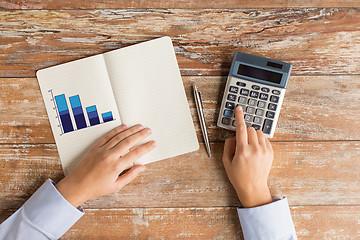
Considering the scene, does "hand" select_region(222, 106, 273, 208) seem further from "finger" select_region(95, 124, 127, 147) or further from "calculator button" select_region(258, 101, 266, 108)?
"finger" select_region(95, 124, 127, 147)

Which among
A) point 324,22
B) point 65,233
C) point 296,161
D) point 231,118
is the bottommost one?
point 65,233

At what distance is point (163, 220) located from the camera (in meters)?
0.76

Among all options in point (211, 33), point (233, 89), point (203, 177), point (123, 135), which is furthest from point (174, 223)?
point (211, 33)

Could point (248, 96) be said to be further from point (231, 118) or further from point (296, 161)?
point (296, 161)

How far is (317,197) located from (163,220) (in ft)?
1.20

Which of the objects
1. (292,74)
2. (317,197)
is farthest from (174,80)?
(317,197)

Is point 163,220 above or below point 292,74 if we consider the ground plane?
below

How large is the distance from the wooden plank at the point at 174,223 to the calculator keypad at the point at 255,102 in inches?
8.4

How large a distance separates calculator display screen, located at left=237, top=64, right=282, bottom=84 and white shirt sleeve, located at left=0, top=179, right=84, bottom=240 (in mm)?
485

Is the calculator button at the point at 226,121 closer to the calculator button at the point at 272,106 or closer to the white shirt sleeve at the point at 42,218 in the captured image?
the calculator button at the point at 272,106

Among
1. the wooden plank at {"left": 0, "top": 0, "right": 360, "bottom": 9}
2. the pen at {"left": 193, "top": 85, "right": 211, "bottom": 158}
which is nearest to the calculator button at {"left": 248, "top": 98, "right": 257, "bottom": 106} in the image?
the pen at {"left": 193, "top": 85, "right": 211, "bottom": 158}

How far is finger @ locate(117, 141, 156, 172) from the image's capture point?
2.37ft

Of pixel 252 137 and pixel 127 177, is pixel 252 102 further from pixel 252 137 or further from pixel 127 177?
pixel 127 177

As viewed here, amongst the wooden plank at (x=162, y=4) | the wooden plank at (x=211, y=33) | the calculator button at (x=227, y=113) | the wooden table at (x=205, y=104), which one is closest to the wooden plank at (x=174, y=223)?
the wooden table at (x=205, y=104)
